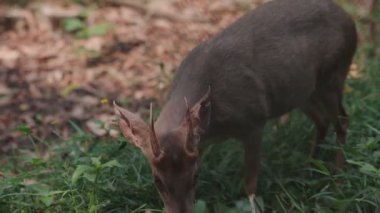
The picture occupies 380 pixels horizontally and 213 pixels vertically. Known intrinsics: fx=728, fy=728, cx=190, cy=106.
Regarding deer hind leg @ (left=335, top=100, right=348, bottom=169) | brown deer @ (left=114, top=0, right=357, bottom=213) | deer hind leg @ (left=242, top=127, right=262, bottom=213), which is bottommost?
deer hind leg @ (left=335, top=100, right=348, bottom=169)

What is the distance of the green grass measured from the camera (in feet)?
15.6

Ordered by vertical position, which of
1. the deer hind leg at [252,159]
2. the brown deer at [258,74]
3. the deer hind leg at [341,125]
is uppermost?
the brown deer at [258,74]

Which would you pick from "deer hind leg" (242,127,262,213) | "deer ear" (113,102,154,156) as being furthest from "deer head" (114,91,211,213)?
"deer hind leg" (242,127,262,213)

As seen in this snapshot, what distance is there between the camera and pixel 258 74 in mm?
4957

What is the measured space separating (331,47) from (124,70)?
11.0ft

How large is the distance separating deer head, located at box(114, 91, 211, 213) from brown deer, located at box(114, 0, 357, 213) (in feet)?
0.05

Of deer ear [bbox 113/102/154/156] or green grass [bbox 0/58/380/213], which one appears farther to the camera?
green grass [bbox 0/58/380/213]

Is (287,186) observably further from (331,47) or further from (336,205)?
(331,47)

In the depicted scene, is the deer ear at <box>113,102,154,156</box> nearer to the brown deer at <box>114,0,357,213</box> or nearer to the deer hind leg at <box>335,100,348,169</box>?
the brown deer at <box>114,0,357,213</box>

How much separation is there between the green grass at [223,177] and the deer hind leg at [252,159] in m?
0.11

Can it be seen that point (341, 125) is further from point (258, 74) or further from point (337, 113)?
point (258, 74)

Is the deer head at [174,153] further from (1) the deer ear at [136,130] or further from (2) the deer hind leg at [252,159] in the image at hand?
(2) the deer hind leg at [252,159]

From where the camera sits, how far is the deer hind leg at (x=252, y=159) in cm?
498

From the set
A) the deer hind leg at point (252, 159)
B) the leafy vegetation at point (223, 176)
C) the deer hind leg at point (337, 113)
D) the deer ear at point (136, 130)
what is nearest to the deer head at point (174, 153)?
the deer ear at point (136, 130)
